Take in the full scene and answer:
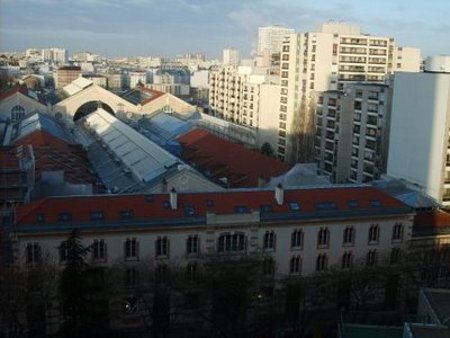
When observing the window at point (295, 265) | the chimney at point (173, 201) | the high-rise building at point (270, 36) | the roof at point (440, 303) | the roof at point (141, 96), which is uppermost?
the high-rise building at point (270, 36)

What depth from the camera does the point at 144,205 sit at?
30578 millimetres

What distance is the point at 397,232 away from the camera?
34.5 metres

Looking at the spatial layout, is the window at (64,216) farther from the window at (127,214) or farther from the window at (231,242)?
the window at (231,242)

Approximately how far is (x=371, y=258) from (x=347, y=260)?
1520 mm

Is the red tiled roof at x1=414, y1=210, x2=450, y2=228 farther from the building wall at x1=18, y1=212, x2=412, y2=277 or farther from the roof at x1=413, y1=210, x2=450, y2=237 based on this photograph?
the building wall at x1=18, y1=212, x2=412, y2=277

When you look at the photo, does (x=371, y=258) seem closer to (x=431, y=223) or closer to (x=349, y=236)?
(x=349, y=236)

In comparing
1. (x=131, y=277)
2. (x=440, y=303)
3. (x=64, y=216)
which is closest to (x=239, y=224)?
(x=131, y=277)

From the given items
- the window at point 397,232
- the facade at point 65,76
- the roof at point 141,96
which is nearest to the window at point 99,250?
the window at point 397,232

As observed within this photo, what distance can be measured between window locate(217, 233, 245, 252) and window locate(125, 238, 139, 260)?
4.25m

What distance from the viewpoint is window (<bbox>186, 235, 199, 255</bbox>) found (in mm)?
30625

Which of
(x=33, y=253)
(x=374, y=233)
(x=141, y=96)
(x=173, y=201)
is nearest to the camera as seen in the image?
(x=33, y=253)

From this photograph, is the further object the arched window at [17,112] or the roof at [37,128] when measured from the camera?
the arched window at [17,112]

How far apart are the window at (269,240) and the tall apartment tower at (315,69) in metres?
36.6

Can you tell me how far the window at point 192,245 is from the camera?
30.6 metres
